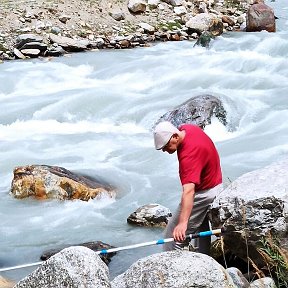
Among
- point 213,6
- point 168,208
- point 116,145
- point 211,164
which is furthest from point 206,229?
point 213,6

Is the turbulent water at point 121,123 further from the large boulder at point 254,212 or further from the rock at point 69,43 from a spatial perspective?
the large boulder at point 254,212

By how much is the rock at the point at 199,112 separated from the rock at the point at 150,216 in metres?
3.85

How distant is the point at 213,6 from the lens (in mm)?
25438

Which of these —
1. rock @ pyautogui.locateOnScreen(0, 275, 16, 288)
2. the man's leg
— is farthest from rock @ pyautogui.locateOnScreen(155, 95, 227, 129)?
the man's leg

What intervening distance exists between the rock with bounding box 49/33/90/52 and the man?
14309 mm

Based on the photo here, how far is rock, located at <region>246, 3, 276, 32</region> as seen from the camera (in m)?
21.4

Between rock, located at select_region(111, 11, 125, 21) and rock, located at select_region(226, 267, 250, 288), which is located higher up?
rock, located at select_region(226, 267, 250, 288)

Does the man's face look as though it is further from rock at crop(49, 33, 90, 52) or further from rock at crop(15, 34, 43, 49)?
rock at crop(49, 33, 90, 52)

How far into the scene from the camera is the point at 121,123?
1366 cm

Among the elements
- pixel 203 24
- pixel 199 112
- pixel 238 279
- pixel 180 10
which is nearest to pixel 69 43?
pixel 203 24

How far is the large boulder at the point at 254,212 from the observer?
206 inches

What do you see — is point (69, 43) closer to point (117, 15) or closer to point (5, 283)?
point (117, 15)

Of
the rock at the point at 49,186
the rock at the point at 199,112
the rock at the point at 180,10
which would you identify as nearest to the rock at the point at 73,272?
the rock at the point at 49,186

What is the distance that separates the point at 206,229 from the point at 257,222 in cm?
78
